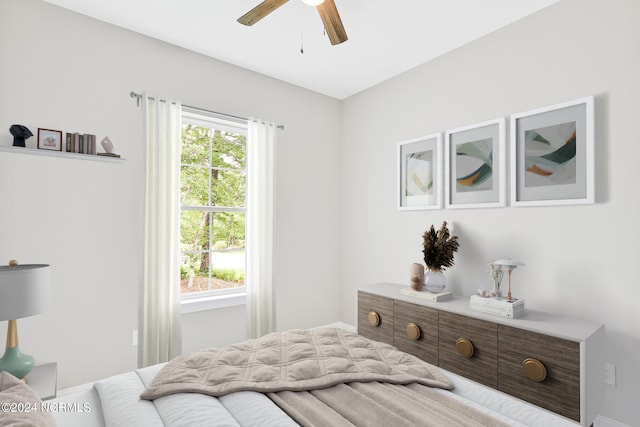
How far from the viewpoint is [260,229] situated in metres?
3.16

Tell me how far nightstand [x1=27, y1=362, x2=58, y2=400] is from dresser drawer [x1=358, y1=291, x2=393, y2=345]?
2.10 metres

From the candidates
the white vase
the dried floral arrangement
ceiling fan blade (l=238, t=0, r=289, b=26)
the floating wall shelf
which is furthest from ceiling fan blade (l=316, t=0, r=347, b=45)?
the white vase

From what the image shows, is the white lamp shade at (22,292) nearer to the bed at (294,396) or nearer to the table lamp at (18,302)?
the table lamp at (18,302)

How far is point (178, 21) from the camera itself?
248 cm

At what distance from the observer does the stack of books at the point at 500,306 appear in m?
2.05

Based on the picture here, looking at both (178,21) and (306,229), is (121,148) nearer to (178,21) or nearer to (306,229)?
(178,21)

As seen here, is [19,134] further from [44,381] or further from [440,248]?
[440,248]

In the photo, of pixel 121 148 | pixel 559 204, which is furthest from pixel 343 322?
pixel 121 148

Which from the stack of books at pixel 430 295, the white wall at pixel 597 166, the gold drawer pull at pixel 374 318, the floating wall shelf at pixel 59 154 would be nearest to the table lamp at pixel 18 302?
the floating wall shelf at pixel 59 154

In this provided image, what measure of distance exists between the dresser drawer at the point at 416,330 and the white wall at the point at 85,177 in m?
1.46

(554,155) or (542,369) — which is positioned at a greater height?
(554,155)

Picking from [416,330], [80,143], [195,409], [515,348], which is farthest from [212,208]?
[515,348]

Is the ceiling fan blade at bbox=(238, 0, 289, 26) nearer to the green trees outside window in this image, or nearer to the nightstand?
the green trees outside window

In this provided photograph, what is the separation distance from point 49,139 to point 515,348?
316 centimetres
